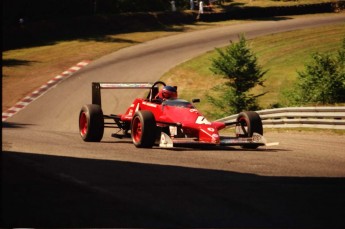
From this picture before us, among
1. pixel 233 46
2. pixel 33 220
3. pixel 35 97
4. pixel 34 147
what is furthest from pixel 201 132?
pixel 35 97

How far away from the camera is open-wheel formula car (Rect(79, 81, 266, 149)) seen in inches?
599

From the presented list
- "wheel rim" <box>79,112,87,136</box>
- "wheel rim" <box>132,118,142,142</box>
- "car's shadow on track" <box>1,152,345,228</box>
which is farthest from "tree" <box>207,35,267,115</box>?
"car's shadow on track" <box>1,152,345,228</box>

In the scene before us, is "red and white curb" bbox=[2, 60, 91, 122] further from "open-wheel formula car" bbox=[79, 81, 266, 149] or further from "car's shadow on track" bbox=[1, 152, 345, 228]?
"car's shadow on track" bbox=[1, 152, 345, 228]

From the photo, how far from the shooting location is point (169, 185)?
9797 mm

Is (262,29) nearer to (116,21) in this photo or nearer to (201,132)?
(116,21)

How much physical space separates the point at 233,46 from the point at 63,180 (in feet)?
76.7

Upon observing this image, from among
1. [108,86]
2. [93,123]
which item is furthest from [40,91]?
[93,123]

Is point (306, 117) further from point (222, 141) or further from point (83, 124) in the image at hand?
point (222, 141)

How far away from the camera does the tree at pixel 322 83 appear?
29.2 meters

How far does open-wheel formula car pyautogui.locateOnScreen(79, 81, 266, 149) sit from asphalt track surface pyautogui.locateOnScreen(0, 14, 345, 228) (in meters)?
0.30

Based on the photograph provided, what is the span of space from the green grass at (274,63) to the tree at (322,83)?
412cm

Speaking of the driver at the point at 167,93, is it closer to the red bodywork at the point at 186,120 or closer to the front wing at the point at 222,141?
the red bodywork at the point at 186,120

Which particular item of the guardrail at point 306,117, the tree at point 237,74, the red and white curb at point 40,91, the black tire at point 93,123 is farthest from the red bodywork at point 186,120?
the red and white curb at point 40,91

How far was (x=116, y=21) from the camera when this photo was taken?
→ 181 ft
